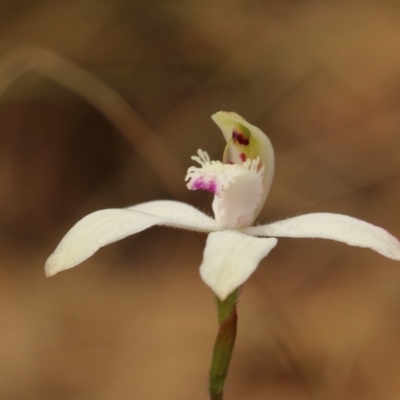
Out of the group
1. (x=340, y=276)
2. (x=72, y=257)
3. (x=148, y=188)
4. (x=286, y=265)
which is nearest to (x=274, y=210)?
(x=286, y=265)

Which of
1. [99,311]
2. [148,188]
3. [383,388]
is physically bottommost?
[383,388]

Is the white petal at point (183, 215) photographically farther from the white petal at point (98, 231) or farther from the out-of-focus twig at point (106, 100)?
the out-of-focus twig at point (106, 100)

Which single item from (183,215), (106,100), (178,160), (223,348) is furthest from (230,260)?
(178,160)

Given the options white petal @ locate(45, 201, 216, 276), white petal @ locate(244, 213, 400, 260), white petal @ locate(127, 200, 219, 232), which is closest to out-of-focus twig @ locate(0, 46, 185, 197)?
white petal @ locate(127, 200, 219, 232)

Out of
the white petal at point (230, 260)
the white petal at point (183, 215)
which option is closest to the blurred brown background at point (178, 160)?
the white petal at point (183, 215)

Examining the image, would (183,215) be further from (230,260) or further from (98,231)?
(230,260)

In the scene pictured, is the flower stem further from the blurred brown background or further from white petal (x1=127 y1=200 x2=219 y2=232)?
the blurred brown background

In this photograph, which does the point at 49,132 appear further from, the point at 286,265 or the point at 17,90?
the point at 286,265
